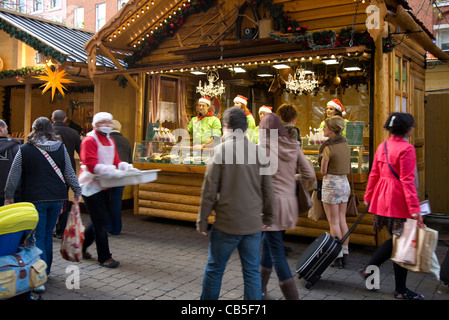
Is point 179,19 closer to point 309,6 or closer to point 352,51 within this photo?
point 309,6

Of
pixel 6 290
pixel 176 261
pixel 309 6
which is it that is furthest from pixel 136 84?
pixel 6 290

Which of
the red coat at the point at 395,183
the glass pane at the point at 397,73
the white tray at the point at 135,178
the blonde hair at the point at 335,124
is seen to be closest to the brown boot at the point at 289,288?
the red coat at the point at 395,183

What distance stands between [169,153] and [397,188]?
509 cm

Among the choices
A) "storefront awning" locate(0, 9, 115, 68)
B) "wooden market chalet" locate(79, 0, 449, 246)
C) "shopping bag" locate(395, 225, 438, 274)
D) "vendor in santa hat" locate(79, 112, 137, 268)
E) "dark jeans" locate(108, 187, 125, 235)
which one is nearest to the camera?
"shopping bag" locate(395, 225, 438, 274)

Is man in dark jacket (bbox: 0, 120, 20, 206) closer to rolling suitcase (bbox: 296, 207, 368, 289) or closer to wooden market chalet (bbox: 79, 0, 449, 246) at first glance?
wooden market chalet (bbox: 79, 0, 449, 246)

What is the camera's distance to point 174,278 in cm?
557

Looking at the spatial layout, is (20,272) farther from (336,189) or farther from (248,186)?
(336,189)

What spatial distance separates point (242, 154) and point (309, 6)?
5.05 metres

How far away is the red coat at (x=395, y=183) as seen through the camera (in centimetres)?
470

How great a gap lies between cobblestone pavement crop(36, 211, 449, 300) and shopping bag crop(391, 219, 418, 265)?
1.96 feet

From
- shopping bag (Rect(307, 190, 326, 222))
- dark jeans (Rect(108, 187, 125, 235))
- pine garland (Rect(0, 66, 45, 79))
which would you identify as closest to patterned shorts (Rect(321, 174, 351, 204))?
shopping bag (Rect(307, 190, 326, 222))

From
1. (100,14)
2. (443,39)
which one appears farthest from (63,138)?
(100,14)

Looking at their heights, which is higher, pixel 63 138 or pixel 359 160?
pixel 63 138

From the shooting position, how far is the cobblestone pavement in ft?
16.5
